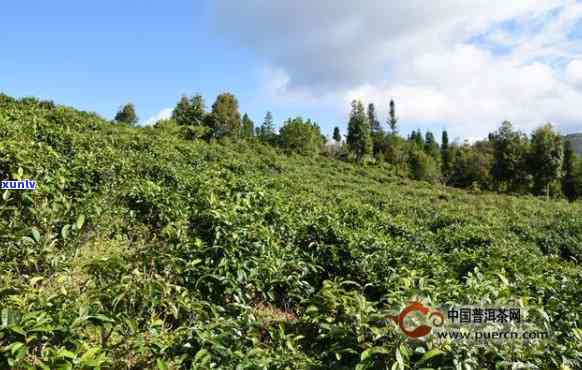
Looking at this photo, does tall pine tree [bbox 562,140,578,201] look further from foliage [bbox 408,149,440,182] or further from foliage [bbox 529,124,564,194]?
foliage [bbox 408,149,440,182]

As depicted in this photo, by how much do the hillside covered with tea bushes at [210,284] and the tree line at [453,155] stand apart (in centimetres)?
1682

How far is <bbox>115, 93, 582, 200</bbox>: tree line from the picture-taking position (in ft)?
93.9

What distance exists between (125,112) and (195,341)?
107ft

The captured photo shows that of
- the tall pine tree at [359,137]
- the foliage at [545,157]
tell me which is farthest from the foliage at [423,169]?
the foliage at [545,157]

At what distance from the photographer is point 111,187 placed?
16.5 ft

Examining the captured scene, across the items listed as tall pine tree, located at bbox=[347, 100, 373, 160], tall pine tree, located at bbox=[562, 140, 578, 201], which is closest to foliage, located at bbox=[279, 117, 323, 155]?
tall pine tree, located at bbox=[347, 100, 373, 160]

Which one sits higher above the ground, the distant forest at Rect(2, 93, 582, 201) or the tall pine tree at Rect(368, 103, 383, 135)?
the tall pine tree at Rect(368, 103, 383, 135)

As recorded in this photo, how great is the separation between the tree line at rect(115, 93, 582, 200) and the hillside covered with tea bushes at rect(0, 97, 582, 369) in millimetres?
16821

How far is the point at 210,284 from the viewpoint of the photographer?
3.22 metres

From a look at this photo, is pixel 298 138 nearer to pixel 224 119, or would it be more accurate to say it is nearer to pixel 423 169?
pixel 224 119

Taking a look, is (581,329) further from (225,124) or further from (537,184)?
(537,184)

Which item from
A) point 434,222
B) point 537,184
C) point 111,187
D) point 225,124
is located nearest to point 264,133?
point 225,124

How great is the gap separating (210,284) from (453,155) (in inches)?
1978

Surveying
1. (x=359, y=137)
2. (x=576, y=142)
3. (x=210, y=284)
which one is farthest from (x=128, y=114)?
(x=576, y=142)
